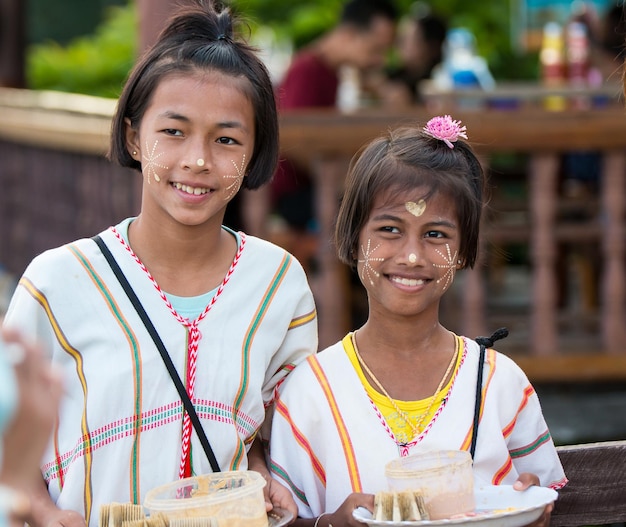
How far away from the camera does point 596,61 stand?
801 cm

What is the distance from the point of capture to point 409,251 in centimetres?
264

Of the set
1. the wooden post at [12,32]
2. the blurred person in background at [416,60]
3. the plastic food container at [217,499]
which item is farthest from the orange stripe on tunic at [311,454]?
the wooden post at [12,32]

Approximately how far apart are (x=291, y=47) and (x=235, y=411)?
11.4 m

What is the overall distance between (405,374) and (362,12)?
15.4ft

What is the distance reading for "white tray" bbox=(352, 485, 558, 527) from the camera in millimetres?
2172

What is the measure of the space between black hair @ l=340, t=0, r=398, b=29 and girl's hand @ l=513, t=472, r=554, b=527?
4.77 metres

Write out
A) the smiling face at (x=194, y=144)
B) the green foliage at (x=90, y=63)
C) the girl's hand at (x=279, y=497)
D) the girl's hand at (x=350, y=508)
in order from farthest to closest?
the green foliage at (x=90, y=63), the smiling face at (x=194, y=144), the girl's hand at (x=279, y=497), the girl's hand at (x=350, y=508)

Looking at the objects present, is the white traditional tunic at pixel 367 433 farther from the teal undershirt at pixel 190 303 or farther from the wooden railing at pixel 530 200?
the wooden railing at pixel 530 200

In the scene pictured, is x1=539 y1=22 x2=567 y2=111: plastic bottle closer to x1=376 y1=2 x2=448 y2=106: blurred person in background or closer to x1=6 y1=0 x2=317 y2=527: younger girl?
x1=376 y1=2 x2=448 y2=106: blurred person in background

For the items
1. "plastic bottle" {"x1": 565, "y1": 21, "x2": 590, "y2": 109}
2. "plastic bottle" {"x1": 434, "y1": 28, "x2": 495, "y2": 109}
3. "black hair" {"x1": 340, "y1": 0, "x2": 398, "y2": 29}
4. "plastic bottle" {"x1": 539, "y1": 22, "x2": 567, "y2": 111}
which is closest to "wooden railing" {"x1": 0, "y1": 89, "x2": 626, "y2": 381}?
"plastic bottle" {"x1": 434, "y1": 28, "x2": 495, "y2": 109}

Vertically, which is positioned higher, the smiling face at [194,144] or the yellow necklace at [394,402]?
the smiling face at [194,144]

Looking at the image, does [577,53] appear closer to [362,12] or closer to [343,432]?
[362,12]

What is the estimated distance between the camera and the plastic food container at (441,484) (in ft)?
7.38

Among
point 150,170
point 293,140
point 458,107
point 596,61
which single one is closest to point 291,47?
point 596,61
